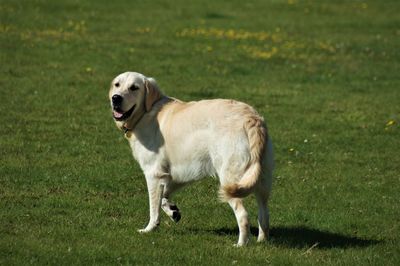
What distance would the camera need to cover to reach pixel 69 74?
18.2 metres

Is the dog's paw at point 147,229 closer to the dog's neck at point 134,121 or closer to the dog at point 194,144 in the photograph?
the dog at point 194,144

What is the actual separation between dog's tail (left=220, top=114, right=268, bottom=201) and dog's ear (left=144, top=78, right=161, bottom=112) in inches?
59.6

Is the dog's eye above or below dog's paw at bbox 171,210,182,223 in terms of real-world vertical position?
above

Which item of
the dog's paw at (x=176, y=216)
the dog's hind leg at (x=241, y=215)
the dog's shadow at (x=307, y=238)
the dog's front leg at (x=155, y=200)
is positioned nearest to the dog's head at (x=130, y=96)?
the dog's front leg at (x=155, y=200)

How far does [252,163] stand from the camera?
8.09 m

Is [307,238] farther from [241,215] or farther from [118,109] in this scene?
[118,109]

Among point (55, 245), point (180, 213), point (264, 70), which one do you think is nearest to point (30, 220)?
point (55, 245)

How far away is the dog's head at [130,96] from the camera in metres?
9.12

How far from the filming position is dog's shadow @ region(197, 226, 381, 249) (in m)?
8.75

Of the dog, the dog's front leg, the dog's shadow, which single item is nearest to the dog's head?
the dog

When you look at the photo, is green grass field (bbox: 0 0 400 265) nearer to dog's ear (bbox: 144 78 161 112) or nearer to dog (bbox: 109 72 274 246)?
dog (bbox: 109 72 274 246)

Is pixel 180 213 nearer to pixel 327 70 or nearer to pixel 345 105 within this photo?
pixel 345 105

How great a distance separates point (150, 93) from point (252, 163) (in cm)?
185

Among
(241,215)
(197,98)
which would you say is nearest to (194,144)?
(241,215)
